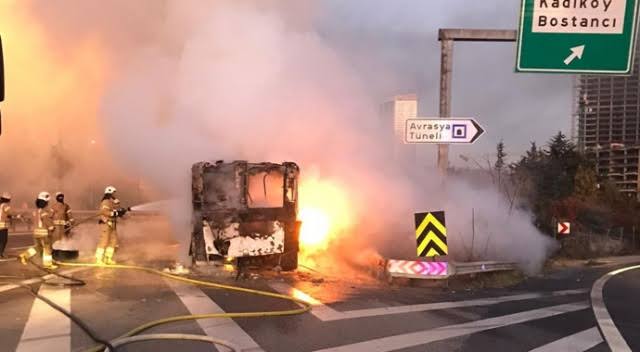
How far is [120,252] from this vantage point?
1298 cm

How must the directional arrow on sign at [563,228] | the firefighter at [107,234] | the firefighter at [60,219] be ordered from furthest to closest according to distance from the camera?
the directional arrow on sign at [563,228] < the firefighter at [60,219] < the firefighter at [107,234]

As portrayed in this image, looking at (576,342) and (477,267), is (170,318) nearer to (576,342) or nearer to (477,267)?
(576,342)

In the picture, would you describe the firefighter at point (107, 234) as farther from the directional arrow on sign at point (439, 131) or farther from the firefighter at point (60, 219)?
the directional arrow on sign at point (439, 131)

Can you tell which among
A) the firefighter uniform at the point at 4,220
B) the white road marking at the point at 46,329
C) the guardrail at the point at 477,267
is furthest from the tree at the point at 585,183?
the white road marking at the point at 46,329

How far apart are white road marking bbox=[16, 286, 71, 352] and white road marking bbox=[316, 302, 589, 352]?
8.40 ft

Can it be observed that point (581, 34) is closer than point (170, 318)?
No

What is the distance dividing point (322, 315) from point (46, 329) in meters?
3.06

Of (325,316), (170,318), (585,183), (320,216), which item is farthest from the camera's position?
(585,183)

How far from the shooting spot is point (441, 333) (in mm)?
6359

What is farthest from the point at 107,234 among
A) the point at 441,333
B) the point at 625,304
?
the point at 625,304

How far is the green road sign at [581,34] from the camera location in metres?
8.09

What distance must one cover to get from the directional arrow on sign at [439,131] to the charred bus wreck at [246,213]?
216 cm

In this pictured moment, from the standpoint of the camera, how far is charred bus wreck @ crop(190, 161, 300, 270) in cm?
968

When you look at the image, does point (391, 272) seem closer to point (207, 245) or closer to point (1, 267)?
point (207, 245)
